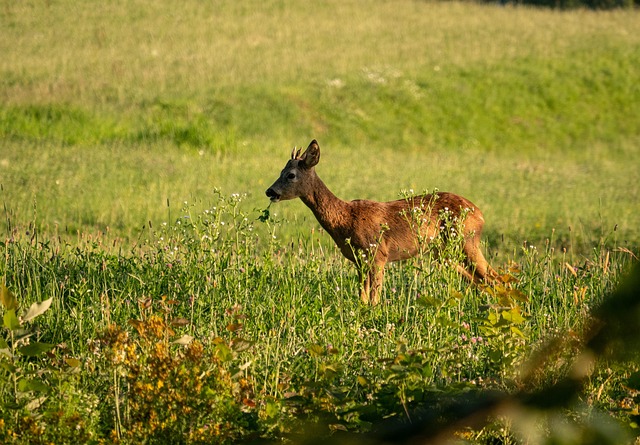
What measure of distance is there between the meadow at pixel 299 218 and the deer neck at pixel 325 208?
41cm

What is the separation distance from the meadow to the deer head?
437 mm

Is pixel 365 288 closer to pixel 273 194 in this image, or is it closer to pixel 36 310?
pixel 273 194

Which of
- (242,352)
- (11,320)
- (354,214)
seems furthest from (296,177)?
(11,320)

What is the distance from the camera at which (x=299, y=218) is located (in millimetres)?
16062

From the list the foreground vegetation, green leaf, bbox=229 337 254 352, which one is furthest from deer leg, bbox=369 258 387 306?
green leaf, bbox=229 337 254 352

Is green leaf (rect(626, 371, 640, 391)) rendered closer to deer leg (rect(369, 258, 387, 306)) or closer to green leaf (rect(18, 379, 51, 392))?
deer leg (rect(369, 258, 387, 306))

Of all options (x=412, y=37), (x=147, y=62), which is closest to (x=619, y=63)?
(x=412, y=37)

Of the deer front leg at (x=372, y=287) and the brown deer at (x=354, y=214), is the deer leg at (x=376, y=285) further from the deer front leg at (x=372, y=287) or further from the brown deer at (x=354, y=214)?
the brown deer at (x=354, y=214)

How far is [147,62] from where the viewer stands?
31.6 meters

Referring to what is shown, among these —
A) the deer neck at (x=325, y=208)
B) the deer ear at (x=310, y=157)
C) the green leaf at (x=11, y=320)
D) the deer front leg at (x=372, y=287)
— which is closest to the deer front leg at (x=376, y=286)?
the deer front leg at (x=372, y=287)

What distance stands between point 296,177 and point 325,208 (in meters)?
0.37

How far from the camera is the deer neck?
8078mm

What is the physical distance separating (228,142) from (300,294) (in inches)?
689

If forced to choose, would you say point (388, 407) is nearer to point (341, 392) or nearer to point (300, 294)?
point (341, 392)
